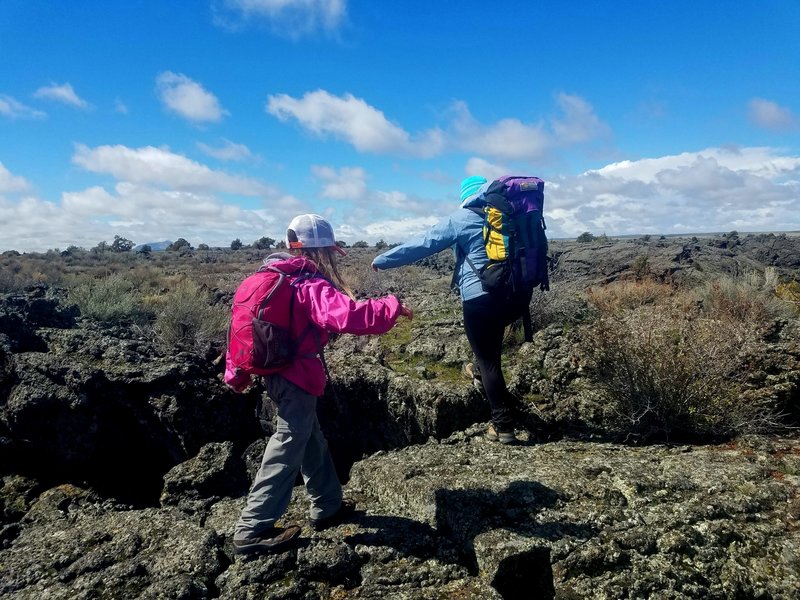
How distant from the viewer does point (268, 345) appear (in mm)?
2912

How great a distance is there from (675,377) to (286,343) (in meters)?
3.07

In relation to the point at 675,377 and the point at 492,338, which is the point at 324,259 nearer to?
the point at 492,338

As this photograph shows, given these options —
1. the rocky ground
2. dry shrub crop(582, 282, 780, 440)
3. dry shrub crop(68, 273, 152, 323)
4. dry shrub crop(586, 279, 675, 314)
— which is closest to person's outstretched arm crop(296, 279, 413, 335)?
the rocky ground

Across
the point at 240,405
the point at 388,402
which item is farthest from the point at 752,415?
the point at 240,405

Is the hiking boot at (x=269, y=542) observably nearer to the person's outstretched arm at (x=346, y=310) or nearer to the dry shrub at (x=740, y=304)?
the person's outstretched arm at (x=346, y=310)

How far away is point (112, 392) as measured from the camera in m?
4.55

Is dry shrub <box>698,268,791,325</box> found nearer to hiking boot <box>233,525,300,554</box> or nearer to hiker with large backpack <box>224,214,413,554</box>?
hiker with large backpack <box>224,214,413,554</box>

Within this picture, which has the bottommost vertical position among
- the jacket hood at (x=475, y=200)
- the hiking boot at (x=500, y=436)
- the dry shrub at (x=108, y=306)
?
the hiking boot at (x=500, y=436)

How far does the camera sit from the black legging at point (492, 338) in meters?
3.97

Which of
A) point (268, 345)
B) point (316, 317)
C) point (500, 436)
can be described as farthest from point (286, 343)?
point (500, 436)

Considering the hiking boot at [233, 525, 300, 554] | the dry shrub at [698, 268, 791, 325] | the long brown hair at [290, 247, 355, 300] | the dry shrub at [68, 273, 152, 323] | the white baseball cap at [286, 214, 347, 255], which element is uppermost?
the white baseball cap at [286, 214, 347, 255]

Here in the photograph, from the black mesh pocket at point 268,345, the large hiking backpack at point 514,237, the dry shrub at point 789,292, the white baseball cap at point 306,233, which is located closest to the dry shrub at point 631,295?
the dry shrub at point 789,292

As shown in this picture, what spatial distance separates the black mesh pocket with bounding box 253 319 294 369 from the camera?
291 centimetres

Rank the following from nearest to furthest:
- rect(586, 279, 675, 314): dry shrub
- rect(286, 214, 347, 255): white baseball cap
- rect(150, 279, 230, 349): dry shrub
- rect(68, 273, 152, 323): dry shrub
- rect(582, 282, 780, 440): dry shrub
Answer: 1. rect(286, 214, 347, 255): white baseball cap
2. rect(582, 282, 780, 440): dry shrub
3. rect(150, 279, 230, 349): dry shrub
4. rect(586, 279, 675, 314): dry shrub
5. rect(68, 273, 152, 323): dry shrub
